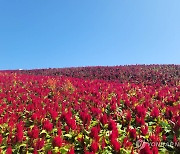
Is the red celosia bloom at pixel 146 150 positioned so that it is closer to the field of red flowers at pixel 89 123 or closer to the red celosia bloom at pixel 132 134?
the field of red flowers at pixel 89 123

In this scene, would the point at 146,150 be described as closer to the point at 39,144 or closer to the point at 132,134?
the point at 132,134

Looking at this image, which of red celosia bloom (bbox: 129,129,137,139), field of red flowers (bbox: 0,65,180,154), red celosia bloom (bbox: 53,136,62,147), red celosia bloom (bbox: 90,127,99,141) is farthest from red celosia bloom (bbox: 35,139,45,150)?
red celosia bloom (bbox: 129,129,137,139)

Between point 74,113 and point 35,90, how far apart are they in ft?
14.5

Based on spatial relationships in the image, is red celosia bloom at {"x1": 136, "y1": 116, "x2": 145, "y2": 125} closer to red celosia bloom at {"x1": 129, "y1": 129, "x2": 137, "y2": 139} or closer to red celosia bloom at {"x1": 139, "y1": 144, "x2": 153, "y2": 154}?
red celosia bloom at {"x1": 129, "y1": 129, "x2": 137, "y2": 139}

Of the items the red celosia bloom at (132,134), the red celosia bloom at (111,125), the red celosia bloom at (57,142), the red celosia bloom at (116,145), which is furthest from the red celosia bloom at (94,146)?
the red celosia bloom at (111,125)

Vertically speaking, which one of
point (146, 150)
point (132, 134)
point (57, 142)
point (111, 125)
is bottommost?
point (146, 150)

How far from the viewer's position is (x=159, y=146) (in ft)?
23.7

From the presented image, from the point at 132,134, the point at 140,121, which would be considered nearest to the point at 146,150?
the point at 132,134

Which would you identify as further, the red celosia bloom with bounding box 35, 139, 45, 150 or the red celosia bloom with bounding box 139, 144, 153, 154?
the red celosia bloom with bounding box 35, 139, 45, 150

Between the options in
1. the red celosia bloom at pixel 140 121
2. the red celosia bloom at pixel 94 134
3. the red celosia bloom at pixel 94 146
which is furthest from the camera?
the red celosia bloom at pixel 140 121

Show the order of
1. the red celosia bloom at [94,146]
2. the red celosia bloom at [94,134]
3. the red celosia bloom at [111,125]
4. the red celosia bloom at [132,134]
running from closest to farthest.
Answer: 1. the red celosia bloom at [94,146]
2. the red celosia bloom at [94,134]
3. the red celosia bloom at [132,134]
4. the red celosia bloom at [111,125]

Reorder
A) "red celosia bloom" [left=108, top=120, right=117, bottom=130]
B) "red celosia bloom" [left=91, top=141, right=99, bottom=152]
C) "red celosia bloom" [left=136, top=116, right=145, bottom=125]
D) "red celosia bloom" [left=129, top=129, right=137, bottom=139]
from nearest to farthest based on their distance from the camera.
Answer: "red celosia bloom" [left=91, top=141, right=99, bottom=152] → "red celosia bloom" [left=129, top=129, right=137, bottom=139] → "red celosia bloom" [left=108, top=120, right=117, bottom=130] → "red celosia bloom" [left=136, top=116, right=145, bottom=125]

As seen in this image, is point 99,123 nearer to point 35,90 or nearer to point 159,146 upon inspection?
point 159,146

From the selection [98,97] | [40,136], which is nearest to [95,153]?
[40,136]
